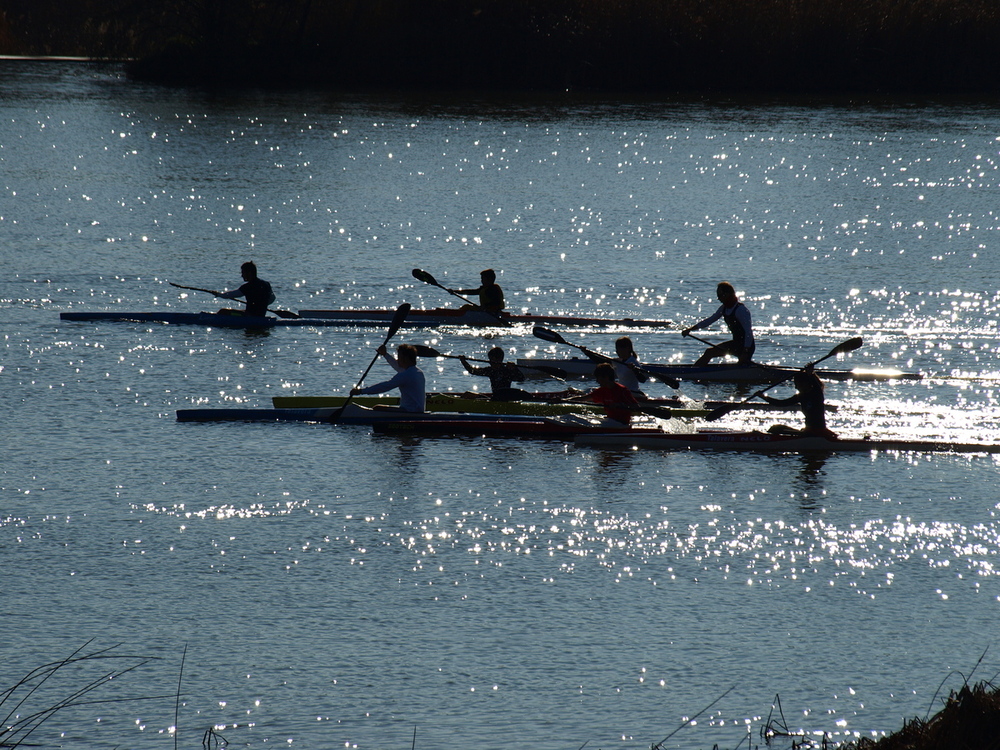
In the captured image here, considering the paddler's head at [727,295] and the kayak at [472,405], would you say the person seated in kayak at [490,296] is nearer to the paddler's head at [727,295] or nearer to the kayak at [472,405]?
the paddler's head at [727,295]

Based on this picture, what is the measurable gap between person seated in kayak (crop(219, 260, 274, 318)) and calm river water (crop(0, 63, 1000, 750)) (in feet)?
2.33

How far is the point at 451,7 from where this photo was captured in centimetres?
6038

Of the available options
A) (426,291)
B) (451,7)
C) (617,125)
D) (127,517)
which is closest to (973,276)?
(426,291)

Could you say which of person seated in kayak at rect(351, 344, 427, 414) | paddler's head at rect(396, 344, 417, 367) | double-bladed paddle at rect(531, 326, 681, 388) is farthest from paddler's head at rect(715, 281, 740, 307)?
paddler's head at rect(396, 344, 417, 367)

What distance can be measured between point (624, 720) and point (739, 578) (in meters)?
3.31

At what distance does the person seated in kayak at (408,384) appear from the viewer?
17656 millimetres

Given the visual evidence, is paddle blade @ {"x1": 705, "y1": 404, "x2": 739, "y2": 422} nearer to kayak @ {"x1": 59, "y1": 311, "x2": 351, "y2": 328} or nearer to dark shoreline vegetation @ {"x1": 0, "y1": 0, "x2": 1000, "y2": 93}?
kayak @ {"x1": 59, "y1": 311, "x2": 351, "y2": 328}

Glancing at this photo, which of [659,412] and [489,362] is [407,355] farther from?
[659,412]

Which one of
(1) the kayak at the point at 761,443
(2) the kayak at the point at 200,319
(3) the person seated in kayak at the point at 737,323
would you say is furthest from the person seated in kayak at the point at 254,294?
(1) the kayak at the point at 761,443

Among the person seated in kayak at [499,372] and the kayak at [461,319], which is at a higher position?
the kayak at [461,319]

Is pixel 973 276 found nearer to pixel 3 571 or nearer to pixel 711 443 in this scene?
pixel 711 443

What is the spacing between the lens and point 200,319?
25.0 meters

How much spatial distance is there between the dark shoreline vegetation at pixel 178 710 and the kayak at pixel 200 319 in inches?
535

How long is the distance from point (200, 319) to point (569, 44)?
127 feet
